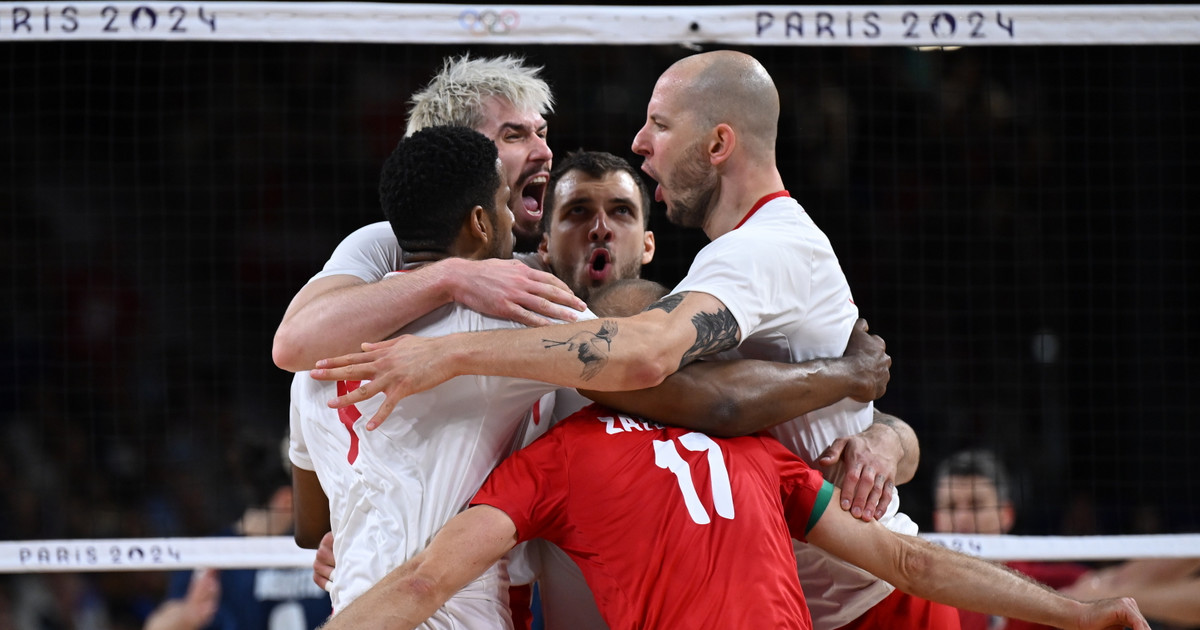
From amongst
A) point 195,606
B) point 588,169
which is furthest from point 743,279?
point 195,606

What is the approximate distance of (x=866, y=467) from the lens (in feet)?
10.3

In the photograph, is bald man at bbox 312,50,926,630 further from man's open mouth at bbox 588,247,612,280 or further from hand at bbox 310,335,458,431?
man's open mouth at bbox 588,247,612,280

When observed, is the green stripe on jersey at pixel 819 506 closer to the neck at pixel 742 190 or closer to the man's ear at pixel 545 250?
the neck at pixel 742 190

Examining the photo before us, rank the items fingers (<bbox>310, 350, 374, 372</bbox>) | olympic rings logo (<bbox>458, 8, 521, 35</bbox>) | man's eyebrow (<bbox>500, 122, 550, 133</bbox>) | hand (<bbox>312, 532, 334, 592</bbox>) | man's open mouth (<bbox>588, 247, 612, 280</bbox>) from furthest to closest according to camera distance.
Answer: olympic rings logo (<bbox>458, 8, 521, 35</bbox>) < man's eyebrow (<bbox>500, 122, 550, 133</bbox>) < man's open mouth (<bbox>588, 247, 612, 280</bbox>) < hand (<bbox>312, 532, 334, 592</bbox>) < fingers (<bbox>310, 350, 374, 372</bbox>)

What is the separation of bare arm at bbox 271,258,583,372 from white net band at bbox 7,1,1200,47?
2.82m

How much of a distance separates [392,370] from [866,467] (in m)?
1.34

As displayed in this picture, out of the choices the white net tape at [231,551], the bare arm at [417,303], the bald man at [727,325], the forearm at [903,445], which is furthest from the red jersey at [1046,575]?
the bare arm at [417,303]

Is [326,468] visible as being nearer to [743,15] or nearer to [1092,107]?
[743,15]

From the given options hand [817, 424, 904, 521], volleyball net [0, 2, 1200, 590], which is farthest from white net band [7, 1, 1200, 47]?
hand [817, 424, 904, 521]

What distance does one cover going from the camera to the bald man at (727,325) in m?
2.76

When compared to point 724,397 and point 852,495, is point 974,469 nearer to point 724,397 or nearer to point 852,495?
point 852,495

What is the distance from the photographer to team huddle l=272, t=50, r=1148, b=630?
2.71 meters

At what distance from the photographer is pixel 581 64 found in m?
8.62

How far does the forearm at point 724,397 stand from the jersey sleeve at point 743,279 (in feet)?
0.42
